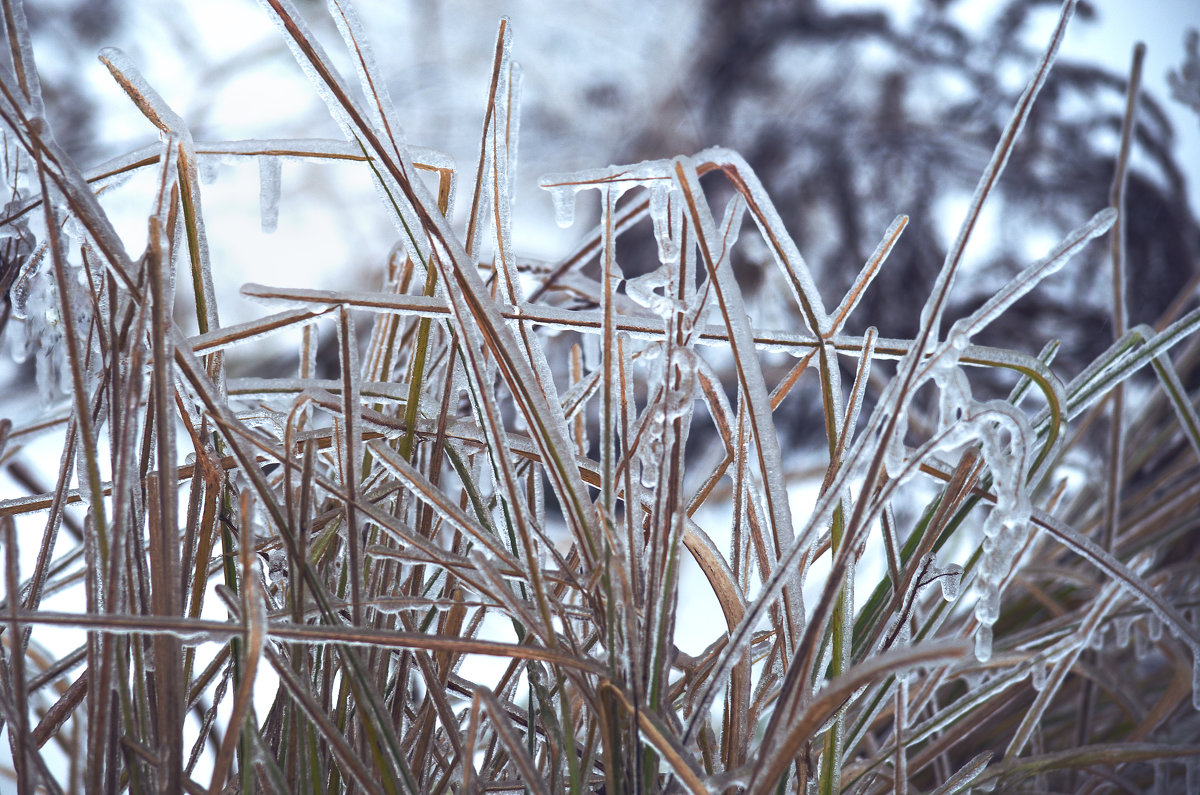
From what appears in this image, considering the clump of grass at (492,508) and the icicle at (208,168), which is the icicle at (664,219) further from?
the icicle at (208,168)

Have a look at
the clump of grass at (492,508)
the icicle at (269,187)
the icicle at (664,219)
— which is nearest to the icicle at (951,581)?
the clump of grass at (492,508)

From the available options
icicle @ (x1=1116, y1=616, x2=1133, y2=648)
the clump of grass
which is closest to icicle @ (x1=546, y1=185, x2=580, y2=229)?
the clump of grass

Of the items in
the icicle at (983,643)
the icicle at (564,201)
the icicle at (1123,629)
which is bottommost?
the icicle at (1123,629)

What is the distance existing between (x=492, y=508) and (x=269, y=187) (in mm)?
127

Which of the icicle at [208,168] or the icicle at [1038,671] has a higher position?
the icicle at [208,168]

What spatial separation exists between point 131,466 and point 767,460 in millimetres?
138

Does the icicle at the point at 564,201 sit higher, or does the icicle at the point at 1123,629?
the icicle at the point at 564,201

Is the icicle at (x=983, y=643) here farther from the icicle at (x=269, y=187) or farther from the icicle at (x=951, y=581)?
the icicle at (x=269, y=187)

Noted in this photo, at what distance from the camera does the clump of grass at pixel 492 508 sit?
175 millimetres

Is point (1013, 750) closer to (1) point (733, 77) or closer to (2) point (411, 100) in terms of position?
(1) point (733, 77)

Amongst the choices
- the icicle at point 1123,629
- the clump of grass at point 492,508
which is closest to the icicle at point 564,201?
the clump of grass at point 492,508

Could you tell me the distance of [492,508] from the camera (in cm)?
25

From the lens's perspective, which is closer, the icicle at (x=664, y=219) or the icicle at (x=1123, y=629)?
the icicle at (x=664, y=219)

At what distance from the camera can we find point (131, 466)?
177 millimetres
